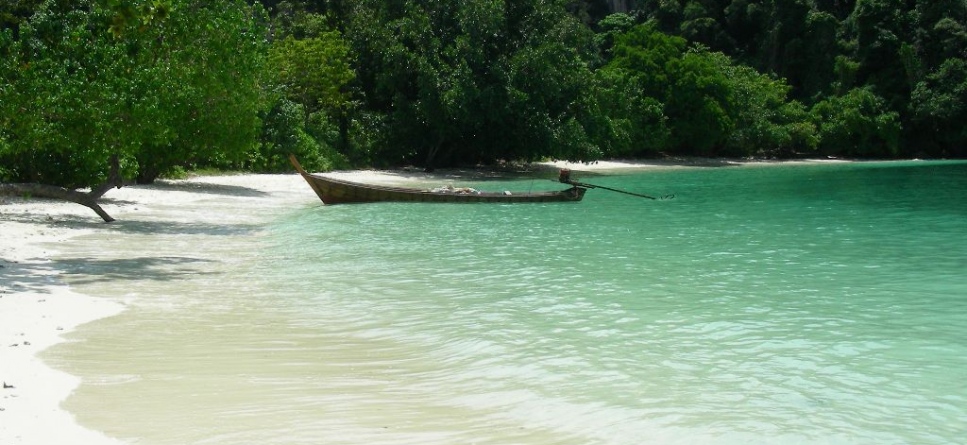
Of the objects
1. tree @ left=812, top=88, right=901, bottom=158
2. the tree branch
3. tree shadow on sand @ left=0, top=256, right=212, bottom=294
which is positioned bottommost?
tree shadow on sand @ left=0, top=256, right=212, bottom=294

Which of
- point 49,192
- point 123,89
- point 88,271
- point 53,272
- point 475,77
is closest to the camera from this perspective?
point 53,272

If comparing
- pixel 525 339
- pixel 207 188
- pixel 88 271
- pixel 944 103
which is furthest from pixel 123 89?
pixel 944 103

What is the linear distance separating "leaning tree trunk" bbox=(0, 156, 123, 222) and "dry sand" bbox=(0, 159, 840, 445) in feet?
1.71

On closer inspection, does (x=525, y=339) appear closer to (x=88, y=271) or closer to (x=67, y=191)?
(x=88, y=271)

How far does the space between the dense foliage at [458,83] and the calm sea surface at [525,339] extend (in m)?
3.12

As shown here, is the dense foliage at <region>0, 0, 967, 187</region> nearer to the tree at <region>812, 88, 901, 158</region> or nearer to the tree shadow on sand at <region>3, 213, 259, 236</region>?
the tree at <region>812, 88, 901, 158</region>

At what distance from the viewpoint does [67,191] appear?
16594mm

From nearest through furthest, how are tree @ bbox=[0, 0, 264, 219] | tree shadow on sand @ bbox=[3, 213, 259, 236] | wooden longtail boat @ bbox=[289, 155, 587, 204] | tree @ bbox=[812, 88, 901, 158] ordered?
tree @ bbox=[0, 0, 264, 219], tree shadow on sand @ bbox=[3, 213, 259, 236], wooden longtail boat @ bbox=[289, 155, 587, 204], tree @ bbox=[812, 88, 901, 158]

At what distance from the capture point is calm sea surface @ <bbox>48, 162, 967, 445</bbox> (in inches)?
255

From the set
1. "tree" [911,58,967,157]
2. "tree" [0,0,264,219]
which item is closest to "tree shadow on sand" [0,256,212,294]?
"tree" [0,0,264,219]

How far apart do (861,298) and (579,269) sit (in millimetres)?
4069

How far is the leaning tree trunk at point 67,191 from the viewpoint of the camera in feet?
52.4

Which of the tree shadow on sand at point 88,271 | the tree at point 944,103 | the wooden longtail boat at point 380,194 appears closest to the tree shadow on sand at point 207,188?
the wooden longtail boat at point 380,194

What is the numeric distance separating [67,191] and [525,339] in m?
10.9
